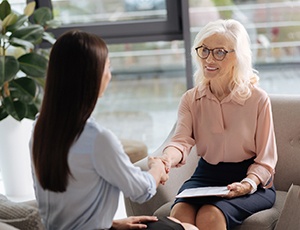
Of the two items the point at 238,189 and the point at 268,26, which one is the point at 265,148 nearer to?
the point at 238,189

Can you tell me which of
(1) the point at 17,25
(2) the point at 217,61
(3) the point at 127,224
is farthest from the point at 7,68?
(3) the point at 127,224

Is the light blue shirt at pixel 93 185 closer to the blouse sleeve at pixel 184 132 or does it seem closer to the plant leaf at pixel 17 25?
the blouse sleeve at pixel 184 132

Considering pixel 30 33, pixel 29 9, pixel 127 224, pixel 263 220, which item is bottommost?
pixel 263 220

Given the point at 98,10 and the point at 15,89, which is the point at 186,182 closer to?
the point at 15,89

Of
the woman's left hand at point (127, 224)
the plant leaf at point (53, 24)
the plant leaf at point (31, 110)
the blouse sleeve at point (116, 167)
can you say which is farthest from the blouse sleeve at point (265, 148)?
the plant leaf at point (53, 24)

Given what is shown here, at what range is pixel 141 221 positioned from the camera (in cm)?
225

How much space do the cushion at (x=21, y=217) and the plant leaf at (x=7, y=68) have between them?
170 centimetres

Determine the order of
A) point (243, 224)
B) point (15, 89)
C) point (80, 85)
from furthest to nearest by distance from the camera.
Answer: point (15, 89)
point (243, 224)
point (80, 85)

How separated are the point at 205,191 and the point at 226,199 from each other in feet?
0.30

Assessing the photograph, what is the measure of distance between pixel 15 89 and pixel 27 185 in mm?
718

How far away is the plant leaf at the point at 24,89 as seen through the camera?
3977 millimetres

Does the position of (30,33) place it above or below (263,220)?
above

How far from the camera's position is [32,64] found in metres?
3.98

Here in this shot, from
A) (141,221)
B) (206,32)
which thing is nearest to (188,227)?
(141,221)
